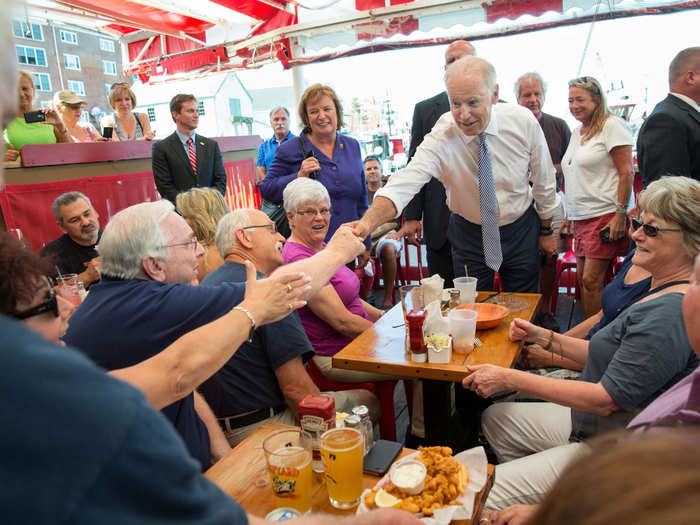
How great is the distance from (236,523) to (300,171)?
10.1ft

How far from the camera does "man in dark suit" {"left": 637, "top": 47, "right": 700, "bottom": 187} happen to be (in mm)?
2963

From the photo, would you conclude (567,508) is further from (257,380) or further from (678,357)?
(257,380)

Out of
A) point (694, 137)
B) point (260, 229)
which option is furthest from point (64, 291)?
point (694, 137)

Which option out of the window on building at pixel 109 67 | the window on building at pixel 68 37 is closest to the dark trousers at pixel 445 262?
the window on building at pixel 68 37

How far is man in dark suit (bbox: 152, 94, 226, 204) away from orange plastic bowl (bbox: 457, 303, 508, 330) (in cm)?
300

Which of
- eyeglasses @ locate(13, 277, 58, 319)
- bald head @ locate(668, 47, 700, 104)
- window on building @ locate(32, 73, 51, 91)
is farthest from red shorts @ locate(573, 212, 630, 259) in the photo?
window on building @ locate(32, 73, 51, 91)

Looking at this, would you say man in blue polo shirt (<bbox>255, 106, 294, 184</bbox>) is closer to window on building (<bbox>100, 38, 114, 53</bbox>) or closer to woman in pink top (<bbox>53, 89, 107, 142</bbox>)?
woman in pink top (<bbox>53, 89, 107, 142</bbox>)

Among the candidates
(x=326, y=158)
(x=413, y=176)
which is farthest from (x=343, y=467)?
(x=326, y=158)

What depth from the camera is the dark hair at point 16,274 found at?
77 cm

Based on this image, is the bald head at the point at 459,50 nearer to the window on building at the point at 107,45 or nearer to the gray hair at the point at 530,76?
the gray hair at the point at 530,76

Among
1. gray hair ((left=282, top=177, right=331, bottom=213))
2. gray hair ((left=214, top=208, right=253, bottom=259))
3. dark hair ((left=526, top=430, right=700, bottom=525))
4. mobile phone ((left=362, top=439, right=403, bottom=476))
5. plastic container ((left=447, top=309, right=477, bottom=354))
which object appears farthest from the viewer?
gray hair ((left=282, top=177, right=331, bottom=213))

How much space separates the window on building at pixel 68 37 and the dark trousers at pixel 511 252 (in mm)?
6847

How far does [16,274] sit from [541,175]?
2.77 m

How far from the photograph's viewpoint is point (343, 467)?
3.78ft
